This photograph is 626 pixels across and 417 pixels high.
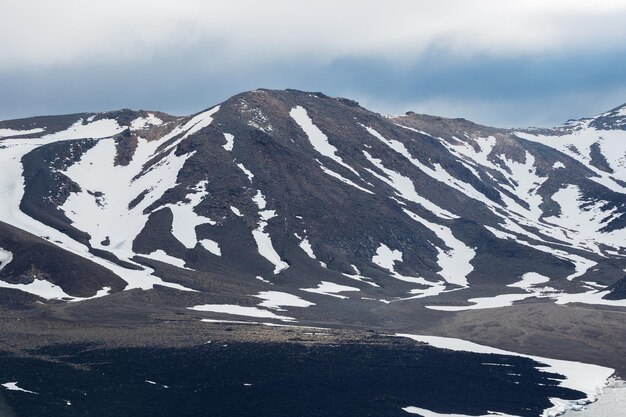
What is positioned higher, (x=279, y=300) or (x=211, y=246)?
(x=211, y=246)

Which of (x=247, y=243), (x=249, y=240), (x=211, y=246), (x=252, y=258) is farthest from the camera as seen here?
(x=249, y=240)

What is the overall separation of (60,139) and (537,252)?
366ft

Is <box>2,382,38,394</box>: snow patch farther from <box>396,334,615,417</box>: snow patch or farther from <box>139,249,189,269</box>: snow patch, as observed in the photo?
<box>139,249,189,269</box>: snow patch

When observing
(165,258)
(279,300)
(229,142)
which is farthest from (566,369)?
(229,142)

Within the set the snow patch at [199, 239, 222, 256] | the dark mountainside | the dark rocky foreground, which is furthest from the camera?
the snow patch at [199, 239, 222, 256]

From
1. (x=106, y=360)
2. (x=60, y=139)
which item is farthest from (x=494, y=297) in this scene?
(x=60, y=139)

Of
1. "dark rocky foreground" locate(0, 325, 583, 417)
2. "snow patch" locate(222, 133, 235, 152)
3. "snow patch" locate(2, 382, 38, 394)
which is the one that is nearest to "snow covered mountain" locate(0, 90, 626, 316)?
"snow patch" locate(222, 133, 235, 152)

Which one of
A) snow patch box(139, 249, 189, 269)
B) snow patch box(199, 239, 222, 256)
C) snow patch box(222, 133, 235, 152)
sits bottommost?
snow patch box(139, 249, 189, 269)

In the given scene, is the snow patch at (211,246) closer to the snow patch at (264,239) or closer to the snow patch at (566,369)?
the snow patch at (264,239)

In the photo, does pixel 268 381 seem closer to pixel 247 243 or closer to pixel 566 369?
pixel 566 369

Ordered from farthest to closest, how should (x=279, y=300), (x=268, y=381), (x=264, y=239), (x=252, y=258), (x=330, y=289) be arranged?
1. (x=264, y=239)
2. (x=252, y=258)
3. (x=330, y=289)
4. (x=279, y=300)
5. (x=268, y=381)

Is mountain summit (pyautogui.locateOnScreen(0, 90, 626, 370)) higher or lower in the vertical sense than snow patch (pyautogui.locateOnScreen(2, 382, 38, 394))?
higher

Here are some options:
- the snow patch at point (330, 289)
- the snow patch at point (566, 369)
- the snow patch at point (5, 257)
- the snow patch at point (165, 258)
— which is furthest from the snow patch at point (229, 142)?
the snow patch at point (566, 369)

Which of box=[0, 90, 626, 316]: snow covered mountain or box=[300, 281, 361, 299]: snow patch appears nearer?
box=[0, 90, 626, 316]: snow covered mountain
